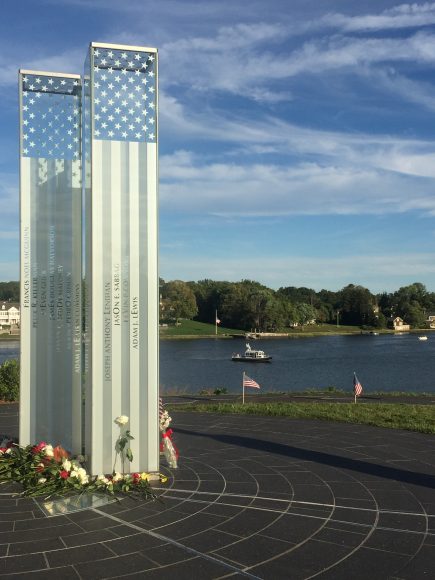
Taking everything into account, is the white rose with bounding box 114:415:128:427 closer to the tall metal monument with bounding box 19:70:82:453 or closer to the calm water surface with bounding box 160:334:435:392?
the tall metal monument with bounding box 19:70:82:453

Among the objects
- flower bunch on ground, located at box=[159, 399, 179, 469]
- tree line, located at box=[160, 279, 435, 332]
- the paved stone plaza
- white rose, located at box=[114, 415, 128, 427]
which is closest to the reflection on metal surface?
the paved stone plaza

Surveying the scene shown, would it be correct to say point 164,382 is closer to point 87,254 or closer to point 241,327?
point 87,254

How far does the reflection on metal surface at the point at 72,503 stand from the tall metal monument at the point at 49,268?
6.31 ft

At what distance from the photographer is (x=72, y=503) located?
8016 mm

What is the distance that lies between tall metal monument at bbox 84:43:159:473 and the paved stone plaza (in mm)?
1279

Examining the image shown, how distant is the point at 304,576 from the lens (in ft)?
19.2

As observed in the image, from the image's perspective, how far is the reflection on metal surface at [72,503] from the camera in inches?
305

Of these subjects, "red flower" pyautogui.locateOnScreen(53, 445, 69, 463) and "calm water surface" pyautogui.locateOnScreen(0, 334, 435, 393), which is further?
"calm water surface" pyautogui.locateOnScreen(0, 334, 435, 393)

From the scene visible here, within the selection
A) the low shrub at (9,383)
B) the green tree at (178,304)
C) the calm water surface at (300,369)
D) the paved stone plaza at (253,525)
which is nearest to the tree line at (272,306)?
the green tree at (178,304)

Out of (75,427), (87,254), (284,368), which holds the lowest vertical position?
(284,368)

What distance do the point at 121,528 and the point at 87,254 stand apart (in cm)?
407

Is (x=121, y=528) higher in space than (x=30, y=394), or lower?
lower

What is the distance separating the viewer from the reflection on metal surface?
775 cm

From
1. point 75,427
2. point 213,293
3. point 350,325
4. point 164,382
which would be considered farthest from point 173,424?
point 350,325
